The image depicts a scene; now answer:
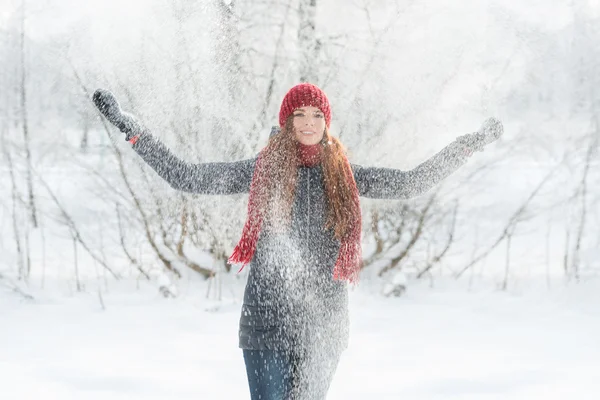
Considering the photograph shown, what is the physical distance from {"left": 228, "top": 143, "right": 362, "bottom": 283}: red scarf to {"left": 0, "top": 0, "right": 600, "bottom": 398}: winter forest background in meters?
2.48

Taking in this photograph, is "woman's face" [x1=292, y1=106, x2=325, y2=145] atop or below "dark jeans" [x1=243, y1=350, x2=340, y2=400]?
atop

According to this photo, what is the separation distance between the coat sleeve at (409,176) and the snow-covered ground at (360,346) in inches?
58.2

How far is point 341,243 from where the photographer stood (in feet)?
5.11

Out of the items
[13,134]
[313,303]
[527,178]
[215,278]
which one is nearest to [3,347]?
[215,278]

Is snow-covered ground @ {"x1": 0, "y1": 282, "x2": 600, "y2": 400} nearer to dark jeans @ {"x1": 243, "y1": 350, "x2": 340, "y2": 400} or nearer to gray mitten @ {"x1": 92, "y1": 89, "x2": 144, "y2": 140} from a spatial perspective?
dark jeans @ {"x1": 243, "y1": 350, "x2": 340, "y2": 400}

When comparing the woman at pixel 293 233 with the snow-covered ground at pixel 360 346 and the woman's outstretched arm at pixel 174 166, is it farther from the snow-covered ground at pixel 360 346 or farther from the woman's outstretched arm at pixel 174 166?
the snow-covered ground at pixel 360 346

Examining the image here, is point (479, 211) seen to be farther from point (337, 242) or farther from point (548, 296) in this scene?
point (337, 242)

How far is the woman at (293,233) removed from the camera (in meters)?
1.51

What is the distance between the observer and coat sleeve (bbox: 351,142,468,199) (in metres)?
1.61

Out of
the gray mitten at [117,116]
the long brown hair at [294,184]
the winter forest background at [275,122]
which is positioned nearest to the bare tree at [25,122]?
the winter forest background at [275,122]

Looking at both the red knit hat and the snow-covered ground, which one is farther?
the snow-covered ground

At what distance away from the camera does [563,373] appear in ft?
10.0

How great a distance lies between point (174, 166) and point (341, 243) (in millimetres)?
442

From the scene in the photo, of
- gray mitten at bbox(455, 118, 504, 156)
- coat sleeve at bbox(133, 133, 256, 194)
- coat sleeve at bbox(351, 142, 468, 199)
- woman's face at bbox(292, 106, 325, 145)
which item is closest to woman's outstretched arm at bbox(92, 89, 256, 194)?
coat sleeve at bbox(133, 133, 256, 194)
